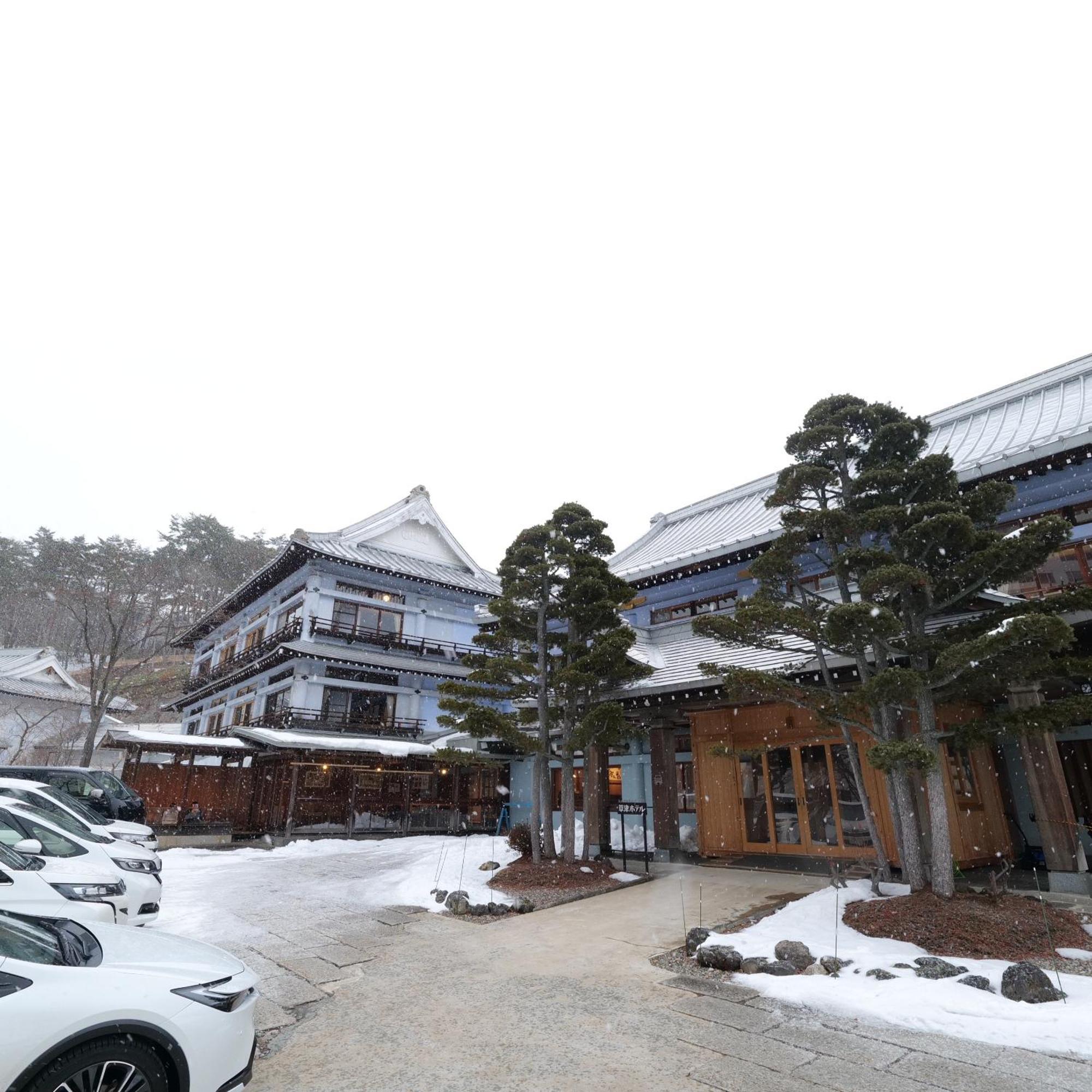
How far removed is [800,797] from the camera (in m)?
12.5

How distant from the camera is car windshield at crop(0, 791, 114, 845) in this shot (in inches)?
314

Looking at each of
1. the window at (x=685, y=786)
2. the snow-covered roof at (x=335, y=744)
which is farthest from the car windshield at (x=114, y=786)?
the window at (x=685, y=786)

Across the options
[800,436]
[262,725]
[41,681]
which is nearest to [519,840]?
[800,436]

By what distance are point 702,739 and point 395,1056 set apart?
10.5m

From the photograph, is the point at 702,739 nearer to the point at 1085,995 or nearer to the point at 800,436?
the point at 800,436

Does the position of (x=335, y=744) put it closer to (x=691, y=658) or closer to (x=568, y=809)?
(x=568, y=809)

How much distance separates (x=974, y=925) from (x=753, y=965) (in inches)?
93.4

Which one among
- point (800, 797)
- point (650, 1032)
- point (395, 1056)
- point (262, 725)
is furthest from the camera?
point (262, 725)

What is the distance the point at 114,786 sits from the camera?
1523cm

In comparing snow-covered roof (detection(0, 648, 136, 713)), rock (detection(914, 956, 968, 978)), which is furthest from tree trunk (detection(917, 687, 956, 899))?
snow-covered roof (detection(0, 648, 136, 713))

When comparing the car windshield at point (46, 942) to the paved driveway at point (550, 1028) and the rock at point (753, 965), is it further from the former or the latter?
the rock at point (753, 965)

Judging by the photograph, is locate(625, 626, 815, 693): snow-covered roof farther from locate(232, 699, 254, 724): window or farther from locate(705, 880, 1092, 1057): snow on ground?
locate(232, 699, 254, 724): window

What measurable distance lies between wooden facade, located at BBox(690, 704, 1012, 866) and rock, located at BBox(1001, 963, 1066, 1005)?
4329 mm

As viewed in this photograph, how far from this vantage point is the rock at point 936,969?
18.9ft
